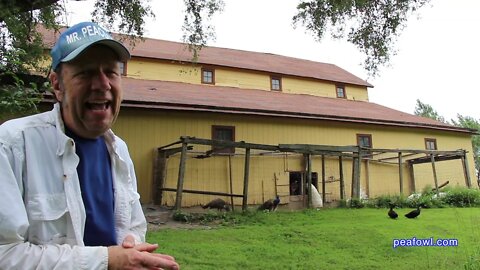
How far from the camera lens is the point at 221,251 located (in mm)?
7059

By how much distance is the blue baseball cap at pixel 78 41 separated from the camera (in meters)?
1.54

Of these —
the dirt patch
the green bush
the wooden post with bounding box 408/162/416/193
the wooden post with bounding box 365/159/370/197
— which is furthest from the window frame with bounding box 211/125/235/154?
the wooden post with bounding box 408/162/416/193

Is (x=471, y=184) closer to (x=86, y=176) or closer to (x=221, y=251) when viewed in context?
(x=221, y=251)

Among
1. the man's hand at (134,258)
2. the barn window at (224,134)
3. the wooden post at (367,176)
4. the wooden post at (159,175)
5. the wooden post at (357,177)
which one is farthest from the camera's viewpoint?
the wooden post at (367,176)

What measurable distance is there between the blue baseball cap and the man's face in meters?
0.03

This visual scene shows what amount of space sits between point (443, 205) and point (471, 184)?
540 cm

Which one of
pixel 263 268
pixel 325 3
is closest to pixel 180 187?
pixel 263 268

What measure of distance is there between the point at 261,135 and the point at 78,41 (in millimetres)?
14610

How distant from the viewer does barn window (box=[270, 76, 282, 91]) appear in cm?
2231

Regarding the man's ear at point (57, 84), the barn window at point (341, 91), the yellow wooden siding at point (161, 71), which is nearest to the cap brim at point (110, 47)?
the man's ear at point (57, 84)

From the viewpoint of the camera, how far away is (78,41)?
1.56 meters

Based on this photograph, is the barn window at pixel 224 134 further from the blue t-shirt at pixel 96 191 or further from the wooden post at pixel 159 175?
the blue t-shirt at pixel 96 191

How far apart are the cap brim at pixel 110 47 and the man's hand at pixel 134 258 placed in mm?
772

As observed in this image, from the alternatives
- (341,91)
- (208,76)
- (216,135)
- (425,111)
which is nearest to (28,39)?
(216,135)
